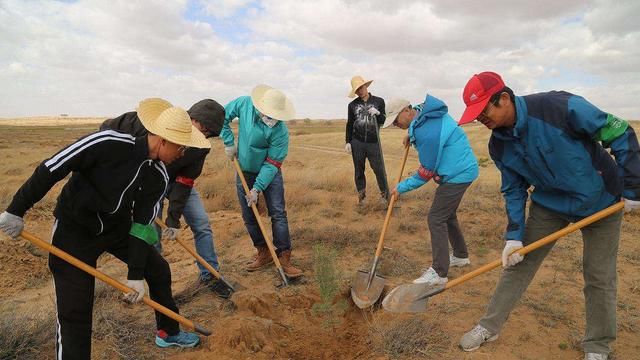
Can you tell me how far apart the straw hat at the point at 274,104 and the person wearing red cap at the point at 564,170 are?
6.63 ft

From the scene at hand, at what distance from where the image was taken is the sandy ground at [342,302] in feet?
11.1

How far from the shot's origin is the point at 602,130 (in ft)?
8.55

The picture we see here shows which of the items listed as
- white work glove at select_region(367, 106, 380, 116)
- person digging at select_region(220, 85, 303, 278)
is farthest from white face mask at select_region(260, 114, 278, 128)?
white work glove at select_region(367, 106, 380, 116)

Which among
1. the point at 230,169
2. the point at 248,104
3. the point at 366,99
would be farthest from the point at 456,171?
the point at 230,169

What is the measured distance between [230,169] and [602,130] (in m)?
10.2

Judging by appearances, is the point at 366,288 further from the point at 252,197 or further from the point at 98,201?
the point at 98,201

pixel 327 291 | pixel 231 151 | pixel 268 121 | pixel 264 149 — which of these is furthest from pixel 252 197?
pixel 327 291

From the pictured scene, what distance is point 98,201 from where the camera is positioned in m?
2.61

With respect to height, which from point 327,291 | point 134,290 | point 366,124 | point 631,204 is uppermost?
point 366,124

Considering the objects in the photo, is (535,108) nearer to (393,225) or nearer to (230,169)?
(393,225)

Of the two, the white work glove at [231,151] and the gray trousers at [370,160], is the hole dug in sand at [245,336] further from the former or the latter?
the gray trousers at [370,160]

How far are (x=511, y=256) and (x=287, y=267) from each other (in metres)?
2.46

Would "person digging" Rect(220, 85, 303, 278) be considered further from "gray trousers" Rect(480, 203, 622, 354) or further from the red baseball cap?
"gray trousers" Rect(480, 203, 622, 354)

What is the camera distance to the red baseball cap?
2.70 meters
